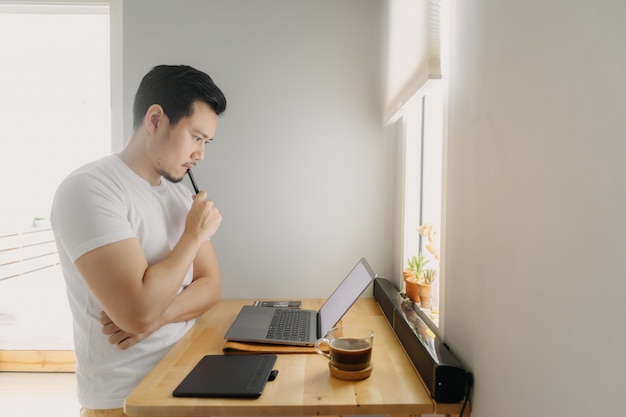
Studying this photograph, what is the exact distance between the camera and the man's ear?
1343 millimetres

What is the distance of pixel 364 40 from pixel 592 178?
162 centimetres

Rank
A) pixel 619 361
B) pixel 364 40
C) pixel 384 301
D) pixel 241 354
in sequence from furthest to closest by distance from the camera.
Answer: pixel 364 40 → pixel 384 301 → pixel 241 354 → pixel 619 361

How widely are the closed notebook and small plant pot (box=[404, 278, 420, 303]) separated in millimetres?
599

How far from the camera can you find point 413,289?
1.53 metres

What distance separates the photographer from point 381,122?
1.99 m

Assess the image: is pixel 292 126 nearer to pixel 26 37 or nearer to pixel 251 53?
pixel 251 53

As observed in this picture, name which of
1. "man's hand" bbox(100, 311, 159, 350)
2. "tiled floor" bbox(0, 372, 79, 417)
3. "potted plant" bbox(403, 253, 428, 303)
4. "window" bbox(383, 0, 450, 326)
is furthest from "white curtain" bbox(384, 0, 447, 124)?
"tiled floor" bbox(0, 372, 79, 417)

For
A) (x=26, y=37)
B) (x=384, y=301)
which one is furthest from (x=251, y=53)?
(x=26, y=37)

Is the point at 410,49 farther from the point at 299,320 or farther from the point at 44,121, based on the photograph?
the point at 44,121

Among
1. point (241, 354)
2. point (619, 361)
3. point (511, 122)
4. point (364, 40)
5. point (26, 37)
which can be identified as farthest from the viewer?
point (26, 37)

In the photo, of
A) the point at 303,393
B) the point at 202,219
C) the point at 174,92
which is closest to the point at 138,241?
the point at 202,219

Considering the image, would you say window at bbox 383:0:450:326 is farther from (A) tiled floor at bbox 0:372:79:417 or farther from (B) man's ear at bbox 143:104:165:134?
(A) tiled floor at bbox 0:372:79:417

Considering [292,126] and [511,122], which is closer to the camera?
[511,122]

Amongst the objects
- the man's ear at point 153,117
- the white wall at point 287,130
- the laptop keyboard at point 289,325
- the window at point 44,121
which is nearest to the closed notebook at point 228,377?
the laptop keyboard at point 289,325
